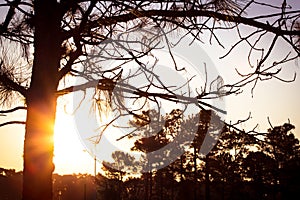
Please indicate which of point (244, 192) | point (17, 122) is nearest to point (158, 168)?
point (244, 192)

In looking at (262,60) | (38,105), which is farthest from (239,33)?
(38,105)

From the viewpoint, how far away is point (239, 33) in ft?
7.88

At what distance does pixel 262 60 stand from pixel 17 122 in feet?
6.20

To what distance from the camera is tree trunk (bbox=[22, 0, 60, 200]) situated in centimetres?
264

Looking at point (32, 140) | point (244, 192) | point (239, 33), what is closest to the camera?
point (239, 33)

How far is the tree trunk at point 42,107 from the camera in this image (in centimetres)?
264

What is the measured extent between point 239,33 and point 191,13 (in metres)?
0.51

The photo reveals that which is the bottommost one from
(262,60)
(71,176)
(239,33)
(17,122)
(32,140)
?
(32,140)

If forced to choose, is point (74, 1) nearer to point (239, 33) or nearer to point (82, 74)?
point (82, 74)

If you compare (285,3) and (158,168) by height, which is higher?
(158,168)

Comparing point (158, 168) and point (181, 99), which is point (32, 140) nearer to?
point (181, 99)

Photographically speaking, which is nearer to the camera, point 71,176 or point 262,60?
point 262,60

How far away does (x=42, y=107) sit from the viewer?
2.74m

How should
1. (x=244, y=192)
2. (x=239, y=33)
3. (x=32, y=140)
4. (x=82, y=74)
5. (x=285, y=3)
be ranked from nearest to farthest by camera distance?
(x=285, y=3)
(x=239, y=33)
(x=32, y=140)
(x=82, y=74)
(x=244, y=192)
